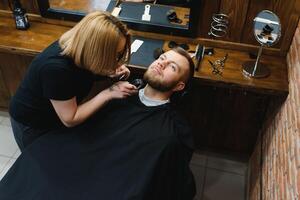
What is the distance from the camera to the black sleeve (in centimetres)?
181

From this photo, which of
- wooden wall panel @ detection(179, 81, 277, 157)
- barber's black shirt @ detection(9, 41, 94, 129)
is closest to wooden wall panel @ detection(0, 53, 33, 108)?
barber's black shirt @ detection(9, 41, 94, 129)

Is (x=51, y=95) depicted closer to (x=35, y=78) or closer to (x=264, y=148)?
(x=35, y=78)

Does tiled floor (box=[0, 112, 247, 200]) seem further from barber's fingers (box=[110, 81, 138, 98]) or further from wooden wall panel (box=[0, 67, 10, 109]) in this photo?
barber's fingers (box=[110, 81, 138, 98])

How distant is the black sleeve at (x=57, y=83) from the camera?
1.81m

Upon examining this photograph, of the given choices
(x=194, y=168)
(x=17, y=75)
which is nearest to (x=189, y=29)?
(x=194, y=168)

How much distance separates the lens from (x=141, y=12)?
105 inches

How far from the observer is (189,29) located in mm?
2494

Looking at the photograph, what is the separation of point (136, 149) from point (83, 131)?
363mm

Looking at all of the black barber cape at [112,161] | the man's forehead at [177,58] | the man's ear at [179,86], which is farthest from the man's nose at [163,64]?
the black barber cape at [112,161]

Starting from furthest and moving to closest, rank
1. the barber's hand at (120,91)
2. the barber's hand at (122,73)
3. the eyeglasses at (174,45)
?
the eyeglasses at (174,45) < the barber's hand at (122,73) < the barber's hand at (120,91)

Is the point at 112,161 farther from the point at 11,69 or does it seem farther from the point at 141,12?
the point at 11,69

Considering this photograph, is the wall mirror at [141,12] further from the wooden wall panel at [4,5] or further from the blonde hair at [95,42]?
the blonde hair at [95,42]

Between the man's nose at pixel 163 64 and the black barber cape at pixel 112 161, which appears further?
the man's nose at pixel 163 64

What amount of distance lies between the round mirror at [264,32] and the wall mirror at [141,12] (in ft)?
1.39
